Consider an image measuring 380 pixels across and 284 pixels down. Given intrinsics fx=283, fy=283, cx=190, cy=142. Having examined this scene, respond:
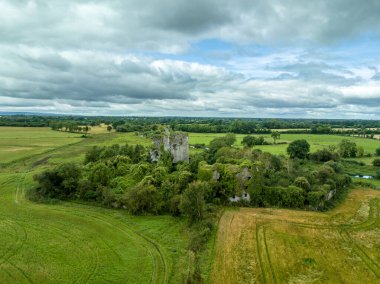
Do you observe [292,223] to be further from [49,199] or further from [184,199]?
[49,199]

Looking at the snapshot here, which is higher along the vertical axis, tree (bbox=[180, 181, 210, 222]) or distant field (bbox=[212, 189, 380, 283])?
tree (bbox=[180, 181, 210, 222])

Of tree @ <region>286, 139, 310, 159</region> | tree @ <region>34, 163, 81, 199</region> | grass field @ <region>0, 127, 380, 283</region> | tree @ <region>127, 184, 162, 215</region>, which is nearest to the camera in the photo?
grass field @ <region>0, 127, 380, 283</region>

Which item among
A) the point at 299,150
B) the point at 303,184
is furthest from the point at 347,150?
the point at 303,184

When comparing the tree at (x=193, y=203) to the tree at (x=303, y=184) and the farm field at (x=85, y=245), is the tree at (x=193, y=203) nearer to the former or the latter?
the farm field at (x=85, y=245)

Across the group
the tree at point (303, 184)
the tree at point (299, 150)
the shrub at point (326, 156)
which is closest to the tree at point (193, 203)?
the tree at point (303, 184)

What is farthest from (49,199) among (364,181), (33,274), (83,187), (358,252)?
(364,181)

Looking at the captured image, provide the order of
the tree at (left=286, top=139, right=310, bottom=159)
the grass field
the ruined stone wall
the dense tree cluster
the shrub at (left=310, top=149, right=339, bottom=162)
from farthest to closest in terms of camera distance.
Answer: the tree at (left=286, top=139, right=310, bottom=159), the shrub at (left=310, top=149, right=339, bottom=162), the ruined stone wall, the dense tree cluster, the grass field

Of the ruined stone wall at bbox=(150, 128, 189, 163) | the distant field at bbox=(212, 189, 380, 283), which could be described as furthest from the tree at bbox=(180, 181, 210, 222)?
the ruined stone wall at bbox=(150, 128, 189, 163)

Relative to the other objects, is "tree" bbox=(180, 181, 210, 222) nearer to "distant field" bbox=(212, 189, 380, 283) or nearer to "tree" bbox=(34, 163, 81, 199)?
"distant field" bbox=(212, 189, 380, 283)
